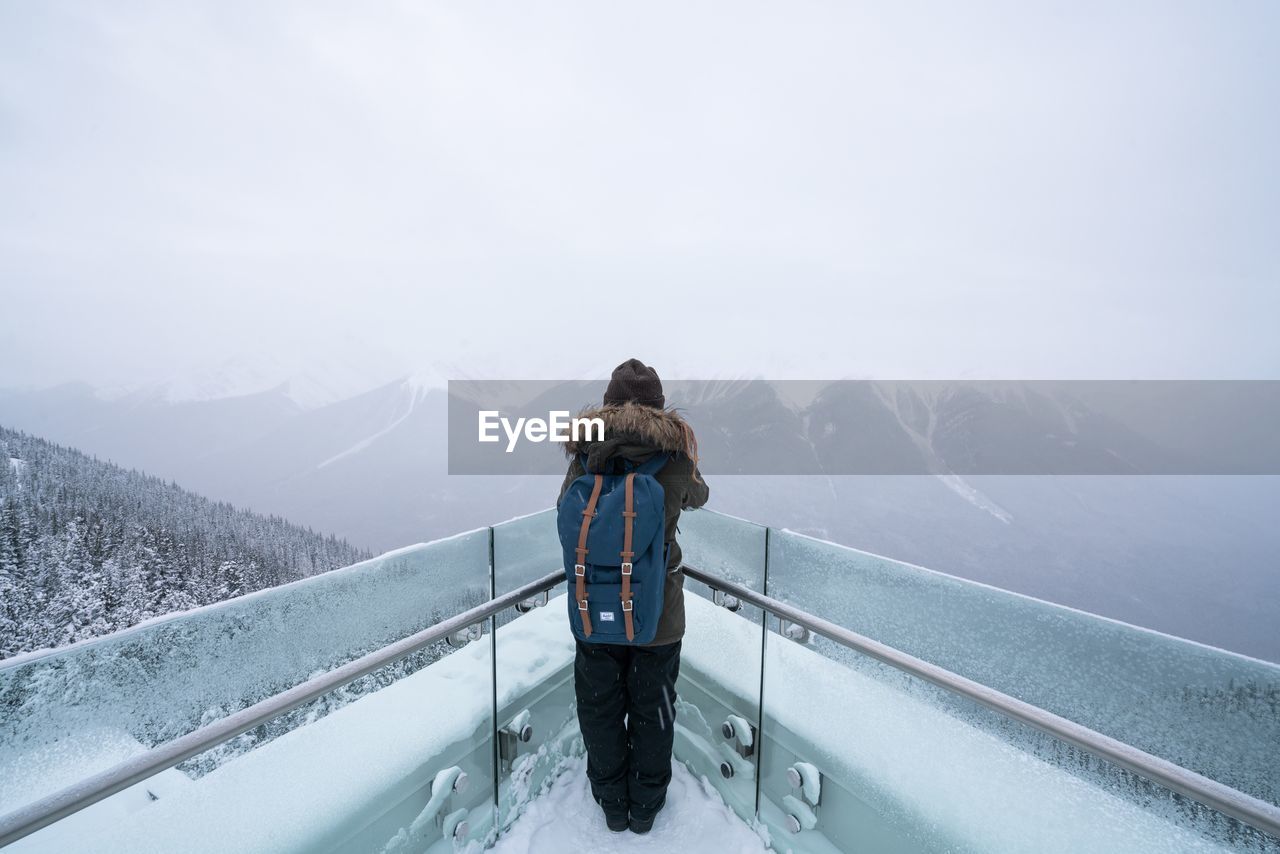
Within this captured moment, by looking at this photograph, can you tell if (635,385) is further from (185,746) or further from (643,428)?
(185,746)

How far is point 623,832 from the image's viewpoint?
1892 millimetres

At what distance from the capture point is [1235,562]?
2032 inches

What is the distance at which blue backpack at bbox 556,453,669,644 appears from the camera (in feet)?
5.17

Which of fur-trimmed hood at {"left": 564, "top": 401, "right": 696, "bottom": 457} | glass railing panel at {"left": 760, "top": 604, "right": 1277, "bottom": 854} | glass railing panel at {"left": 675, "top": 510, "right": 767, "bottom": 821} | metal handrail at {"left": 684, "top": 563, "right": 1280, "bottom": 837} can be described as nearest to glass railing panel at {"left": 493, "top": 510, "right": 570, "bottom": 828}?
glass railing panel at {"left": 675, "top": 510, "right": 767, "bottom": 821}

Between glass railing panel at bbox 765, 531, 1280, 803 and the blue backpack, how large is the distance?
744 mm

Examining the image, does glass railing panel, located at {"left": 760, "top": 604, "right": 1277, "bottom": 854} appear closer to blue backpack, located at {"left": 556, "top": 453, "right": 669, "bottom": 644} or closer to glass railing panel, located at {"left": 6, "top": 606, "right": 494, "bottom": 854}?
blue backpack, located at {"left": 556, "top": 453, "right": 669, "bottom": 644}

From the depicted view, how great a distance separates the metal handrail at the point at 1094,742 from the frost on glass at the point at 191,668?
4.61 ft

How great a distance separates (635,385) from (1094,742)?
148 centimetres

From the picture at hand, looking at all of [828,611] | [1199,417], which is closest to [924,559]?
[1199,417]

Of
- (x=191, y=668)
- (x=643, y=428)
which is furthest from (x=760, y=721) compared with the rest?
(x=191, y=668)

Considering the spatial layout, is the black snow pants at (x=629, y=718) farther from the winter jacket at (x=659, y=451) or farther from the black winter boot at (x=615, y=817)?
the winter jacket at (x=659, y=451)

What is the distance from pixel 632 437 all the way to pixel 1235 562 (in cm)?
8137

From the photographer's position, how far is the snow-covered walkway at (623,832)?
1.84m

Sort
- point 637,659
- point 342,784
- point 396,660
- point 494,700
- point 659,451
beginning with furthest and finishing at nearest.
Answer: point 494,700, point 637,659, point 659,451, point 342,784, point 396,660
